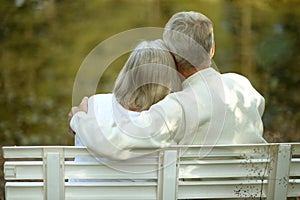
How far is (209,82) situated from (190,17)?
308mm

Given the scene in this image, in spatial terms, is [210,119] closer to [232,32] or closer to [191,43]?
[191,43]

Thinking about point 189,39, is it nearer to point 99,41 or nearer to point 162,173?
point 162,173

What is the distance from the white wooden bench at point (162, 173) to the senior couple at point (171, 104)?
7 cm

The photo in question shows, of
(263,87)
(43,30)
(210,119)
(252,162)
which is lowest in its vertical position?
(252,162)

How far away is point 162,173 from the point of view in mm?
2045

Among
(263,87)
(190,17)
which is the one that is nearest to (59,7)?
(263,87)

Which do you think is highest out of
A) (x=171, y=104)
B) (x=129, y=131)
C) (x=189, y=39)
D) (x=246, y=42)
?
(x=246, y=42)

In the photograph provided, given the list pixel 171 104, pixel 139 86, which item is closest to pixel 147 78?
pixel 139 86

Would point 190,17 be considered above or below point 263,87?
below

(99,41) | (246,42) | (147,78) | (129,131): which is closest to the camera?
(129,131)

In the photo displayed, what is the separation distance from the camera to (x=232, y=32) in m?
5.75

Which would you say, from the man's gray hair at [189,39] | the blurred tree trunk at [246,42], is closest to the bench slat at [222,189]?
the man's gray hair at [189,39]

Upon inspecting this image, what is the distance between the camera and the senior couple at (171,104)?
6.49 feet

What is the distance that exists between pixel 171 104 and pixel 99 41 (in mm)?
3580
